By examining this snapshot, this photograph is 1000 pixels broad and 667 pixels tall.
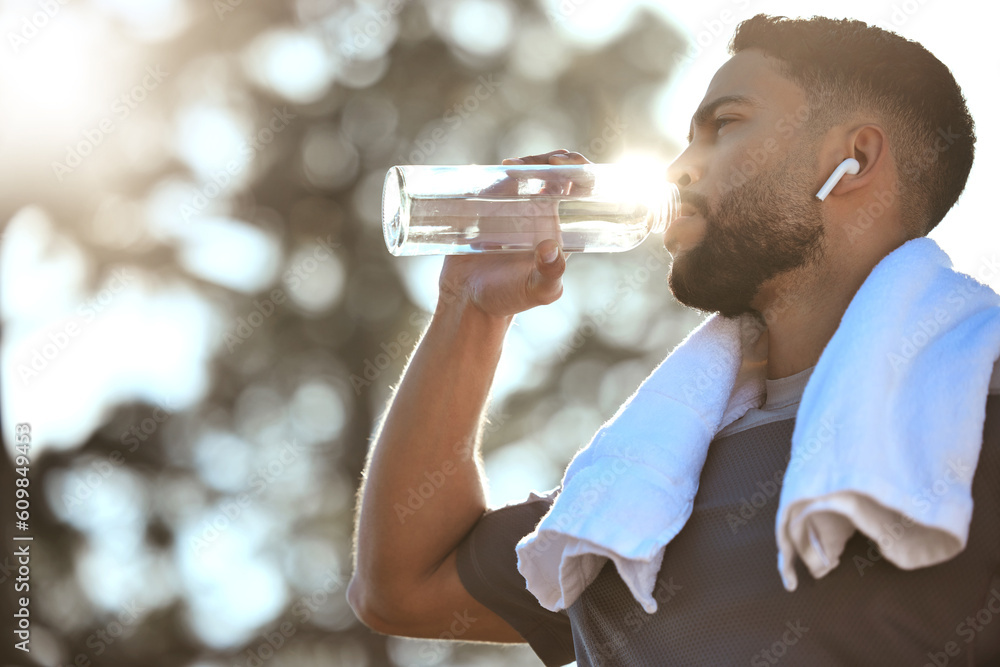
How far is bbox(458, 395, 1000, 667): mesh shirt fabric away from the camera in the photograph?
4.53ft

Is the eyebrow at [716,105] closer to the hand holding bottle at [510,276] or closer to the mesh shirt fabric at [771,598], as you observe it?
the hand holding bottle at [510,276]

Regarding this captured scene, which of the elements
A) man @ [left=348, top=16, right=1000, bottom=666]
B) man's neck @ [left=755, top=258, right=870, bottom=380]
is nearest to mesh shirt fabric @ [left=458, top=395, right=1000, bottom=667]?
man @ [left=348, top=16, right=1000, bottom=666]

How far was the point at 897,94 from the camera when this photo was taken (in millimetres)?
2135

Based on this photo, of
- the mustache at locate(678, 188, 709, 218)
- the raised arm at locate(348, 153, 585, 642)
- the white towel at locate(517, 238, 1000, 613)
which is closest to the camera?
the white towel at locate(517, 238, 1000, 613)

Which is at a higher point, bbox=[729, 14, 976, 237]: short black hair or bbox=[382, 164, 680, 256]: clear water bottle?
bbox=[729, 14, 976, 237]: short black hair

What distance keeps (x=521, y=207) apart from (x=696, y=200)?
39 centimetres

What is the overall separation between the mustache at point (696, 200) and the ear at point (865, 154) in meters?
0.26

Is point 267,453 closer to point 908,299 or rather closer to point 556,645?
point 556,645

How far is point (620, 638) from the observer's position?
1.72 metres

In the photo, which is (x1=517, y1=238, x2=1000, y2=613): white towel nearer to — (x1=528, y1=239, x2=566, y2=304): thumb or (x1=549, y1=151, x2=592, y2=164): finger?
(x1=528, y1=239, x2=566, y2=304): thumb

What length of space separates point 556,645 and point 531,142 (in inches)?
245

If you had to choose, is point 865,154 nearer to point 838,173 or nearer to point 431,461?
point 838,173

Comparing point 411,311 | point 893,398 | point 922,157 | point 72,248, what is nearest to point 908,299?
point 893,398

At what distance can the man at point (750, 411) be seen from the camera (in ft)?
4.78
